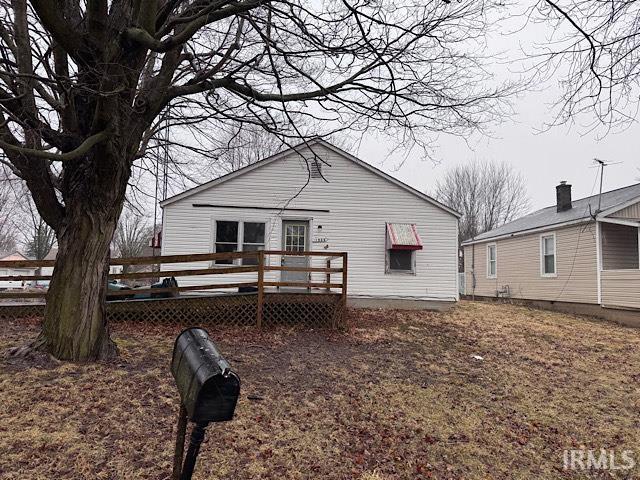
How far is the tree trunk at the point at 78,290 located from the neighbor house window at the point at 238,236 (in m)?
6.75

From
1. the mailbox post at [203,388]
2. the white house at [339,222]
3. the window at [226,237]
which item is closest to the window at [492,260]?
the white house at [339,222]

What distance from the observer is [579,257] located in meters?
14.1

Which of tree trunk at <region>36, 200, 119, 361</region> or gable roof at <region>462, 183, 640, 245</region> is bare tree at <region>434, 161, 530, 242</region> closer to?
gable roof at <region>462, 183, 640, 245</region>

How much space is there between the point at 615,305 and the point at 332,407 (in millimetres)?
11687

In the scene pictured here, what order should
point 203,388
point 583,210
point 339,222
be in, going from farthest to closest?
point 583,210, point 339,222, point 203,388

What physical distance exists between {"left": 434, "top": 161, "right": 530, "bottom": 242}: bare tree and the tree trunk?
3573 centimetres

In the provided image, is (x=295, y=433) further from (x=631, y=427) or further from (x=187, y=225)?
(x=187, y=225)

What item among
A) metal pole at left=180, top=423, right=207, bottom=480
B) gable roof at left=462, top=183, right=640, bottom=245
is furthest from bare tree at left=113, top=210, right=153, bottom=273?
metal pole at left=180, top=423, right=207, bottom=480

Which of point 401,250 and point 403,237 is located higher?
point 403,237

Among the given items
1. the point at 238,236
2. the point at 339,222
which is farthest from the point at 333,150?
the point at 238,236

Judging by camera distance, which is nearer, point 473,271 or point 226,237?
point 226,237

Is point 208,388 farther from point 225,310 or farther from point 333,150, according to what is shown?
point 333,150

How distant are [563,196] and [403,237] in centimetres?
903

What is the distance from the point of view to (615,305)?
1246cm
